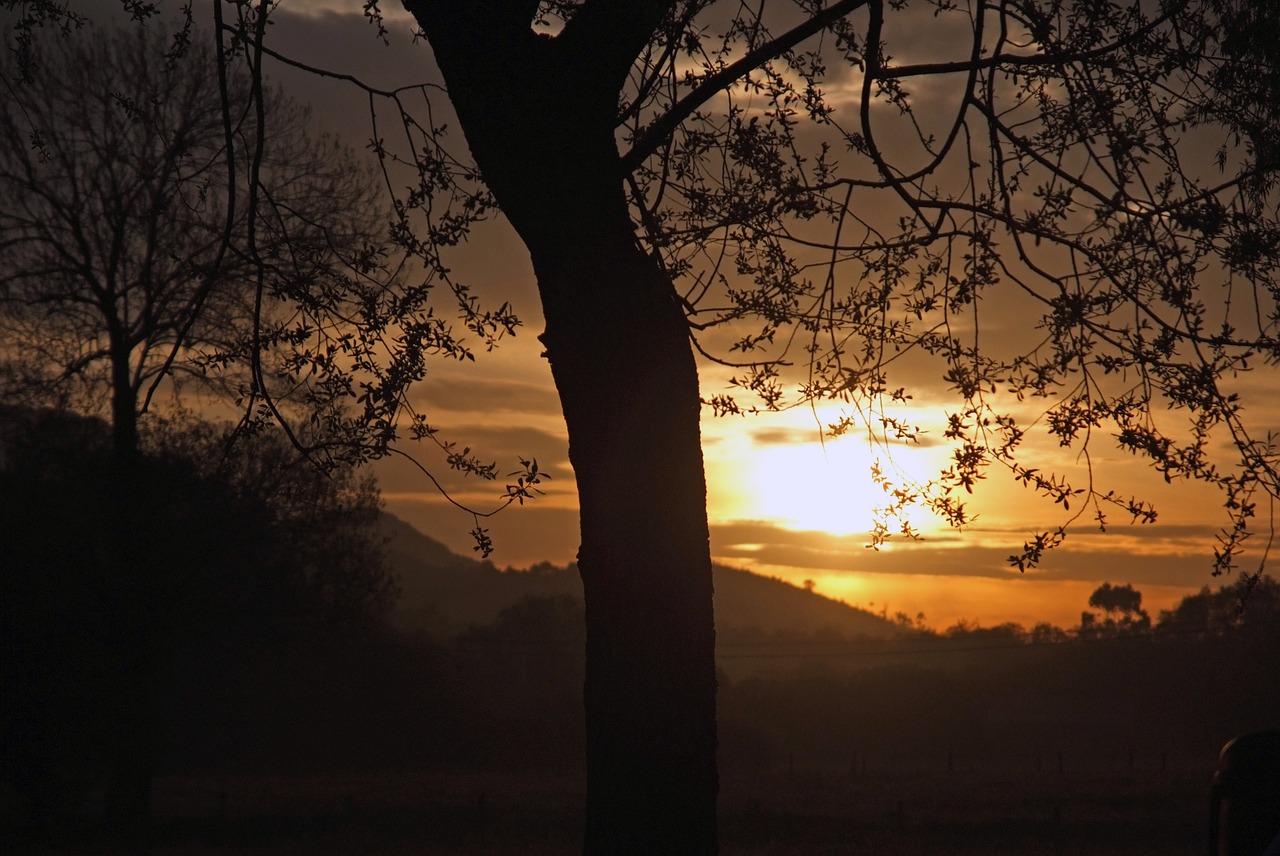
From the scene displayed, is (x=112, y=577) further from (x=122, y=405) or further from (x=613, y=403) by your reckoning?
(x=613, y=403)

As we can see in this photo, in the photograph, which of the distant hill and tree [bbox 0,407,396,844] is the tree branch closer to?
tree [bbox 0,407,396,844]

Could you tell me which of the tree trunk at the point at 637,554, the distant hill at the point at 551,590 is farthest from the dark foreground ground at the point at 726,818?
the distant hill at the point at 551,590

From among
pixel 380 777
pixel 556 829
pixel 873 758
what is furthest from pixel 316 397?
pixel 873 758

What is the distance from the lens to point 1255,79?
28.2 feet

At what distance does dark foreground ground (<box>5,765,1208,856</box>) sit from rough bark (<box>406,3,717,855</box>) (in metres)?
21.8

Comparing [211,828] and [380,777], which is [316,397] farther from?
[380,777]

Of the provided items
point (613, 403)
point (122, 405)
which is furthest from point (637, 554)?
point (122, 405)

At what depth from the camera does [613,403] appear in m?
6.11

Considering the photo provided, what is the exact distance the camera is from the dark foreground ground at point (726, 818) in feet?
92.8

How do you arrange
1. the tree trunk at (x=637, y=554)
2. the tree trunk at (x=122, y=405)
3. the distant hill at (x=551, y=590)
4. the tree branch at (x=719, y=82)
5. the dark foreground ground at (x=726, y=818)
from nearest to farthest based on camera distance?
the tree trunk at (x=637, y=554) < the tree branch at (x=719, y=82) < the tree trunk at (x=122, y=405) < the dark foreground ground at (x=726, y=818) < the distant hill at (x=551, y=590)

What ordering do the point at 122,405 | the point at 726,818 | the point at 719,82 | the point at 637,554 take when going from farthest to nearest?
1. the point at 726,818
2. the point at 122,405
3. the point at 719,82
4. the point at 637,554

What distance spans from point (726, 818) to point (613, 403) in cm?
3009

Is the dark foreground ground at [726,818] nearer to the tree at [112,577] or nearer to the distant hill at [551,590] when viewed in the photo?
the tree at [112,577]

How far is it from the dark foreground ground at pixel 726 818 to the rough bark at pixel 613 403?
860 inches
